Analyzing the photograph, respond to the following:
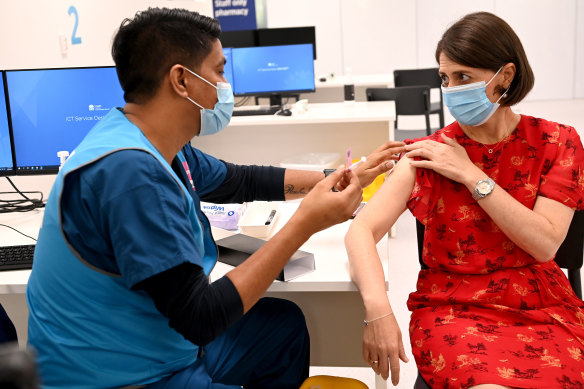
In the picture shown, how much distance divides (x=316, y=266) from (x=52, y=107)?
3.87 ft

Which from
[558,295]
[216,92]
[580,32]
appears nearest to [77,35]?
[216,92]

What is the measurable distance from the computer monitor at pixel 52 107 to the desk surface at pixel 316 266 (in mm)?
269

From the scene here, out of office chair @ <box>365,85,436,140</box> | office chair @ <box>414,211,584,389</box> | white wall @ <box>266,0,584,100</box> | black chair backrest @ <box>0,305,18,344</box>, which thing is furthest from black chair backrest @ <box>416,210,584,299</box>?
white wall @ <box>266,0,584,100</box>

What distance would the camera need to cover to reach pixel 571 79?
8.95m

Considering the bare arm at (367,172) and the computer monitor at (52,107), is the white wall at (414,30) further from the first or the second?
the bare arm at (367,172)

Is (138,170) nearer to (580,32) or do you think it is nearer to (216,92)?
(216,92)

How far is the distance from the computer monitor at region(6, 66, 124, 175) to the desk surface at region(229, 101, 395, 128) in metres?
1.54

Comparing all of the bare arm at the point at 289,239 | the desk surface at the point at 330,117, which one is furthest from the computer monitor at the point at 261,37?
the bare arm at the point at 289,239

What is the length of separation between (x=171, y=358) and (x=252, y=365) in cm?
39

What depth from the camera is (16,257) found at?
5.67ft

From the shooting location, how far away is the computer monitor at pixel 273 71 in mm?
4477

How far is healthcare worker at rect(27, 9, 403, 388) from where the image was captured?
1.12 metres

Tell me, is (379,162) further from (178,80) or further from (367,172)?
(178,80)

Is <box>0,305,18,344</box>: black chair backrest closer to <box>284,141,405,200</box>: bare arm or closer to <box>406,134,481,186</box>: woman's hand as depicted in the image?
<box>284,141,405,200</box>: bare arm
